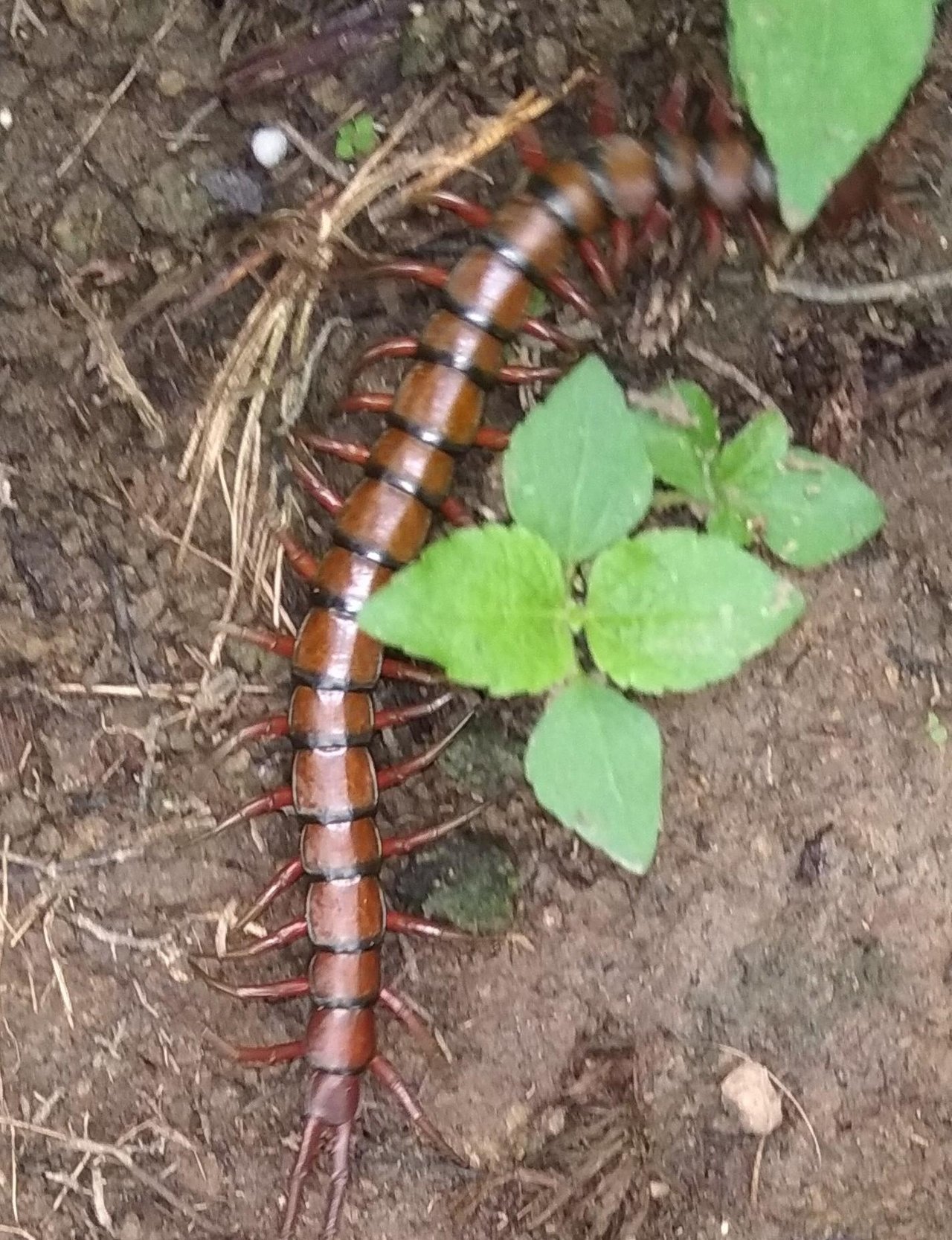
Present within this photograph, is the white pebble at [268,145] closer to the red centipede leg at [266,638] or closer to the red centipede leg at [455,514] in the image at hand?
the red centipede leg at [455,514]

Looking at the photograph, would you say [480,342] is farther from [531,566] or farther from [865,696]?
[865,696]

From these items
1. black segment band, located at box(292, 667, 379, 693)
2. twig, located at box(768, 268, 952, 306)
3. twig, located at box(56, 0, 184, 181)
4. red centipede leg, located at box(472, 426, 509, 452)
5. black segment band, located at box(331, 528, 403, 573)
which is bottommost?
black segment band, located at box(292, 667, 379, 693)

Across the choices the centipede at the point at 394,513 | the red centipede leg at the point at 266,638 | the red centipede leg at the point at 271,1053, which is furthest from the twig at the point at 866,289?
the red centipede leg at the point at 271,1053

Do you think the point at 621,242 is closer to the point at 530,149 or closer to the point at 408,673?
the point at 530,149

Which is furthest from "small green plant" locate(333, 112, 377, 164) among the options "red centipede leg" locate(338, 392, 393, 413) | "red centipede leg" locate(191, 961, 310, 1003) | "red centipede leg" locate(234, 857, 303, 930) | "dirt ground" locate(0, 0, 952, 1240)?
"red centipede leg" locate(191, 961, 310, 1003)

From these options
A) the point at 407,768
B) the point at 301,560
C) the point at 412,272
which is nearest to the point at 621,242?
the point at 412,272

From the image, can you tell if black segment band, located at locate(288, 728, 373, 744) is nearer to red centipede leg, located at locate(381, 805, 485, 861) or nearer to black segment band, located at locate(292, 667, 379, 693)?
black segment band, located at locate(292, 667, 379, 693)

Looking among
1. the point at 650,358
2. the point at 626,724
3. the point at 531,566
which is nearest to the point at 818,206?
the point at 650,358
